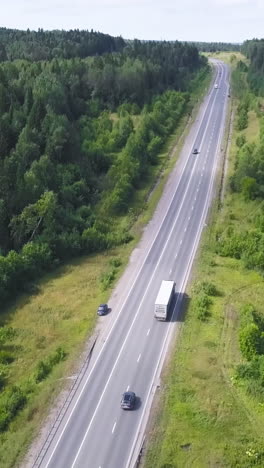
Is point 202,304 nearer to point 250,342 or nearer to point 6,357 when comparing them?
point 250,342

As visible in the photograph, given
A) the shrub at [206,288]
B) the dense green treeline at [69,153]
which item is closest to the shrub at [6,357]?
the dense green treeline at [69,153]

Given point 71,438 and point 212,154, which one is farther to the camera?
point 212,154

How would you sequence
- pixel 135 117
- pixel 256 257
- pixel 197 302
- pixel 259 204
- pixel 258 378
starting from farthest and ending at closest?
pixel 135 117 < pixel 259 204 < pixel 256 257 < pixel 197 302 < pixel 258 378

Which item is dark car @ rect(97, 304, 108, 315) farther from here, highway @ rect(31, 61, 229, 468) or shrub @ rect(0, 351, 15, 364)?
shrub @ rect(0, 351, 15, 364)

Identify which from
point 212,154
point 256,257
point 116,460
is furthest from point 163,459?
point 212,154

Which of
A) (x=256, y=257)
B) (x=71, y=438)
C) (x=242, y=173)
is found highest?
(x=242, y=173)

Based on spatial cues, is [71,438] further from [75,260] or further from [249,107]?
[249,107]

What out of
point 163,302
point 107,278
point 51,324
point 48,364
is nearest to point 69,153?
point 107,278
